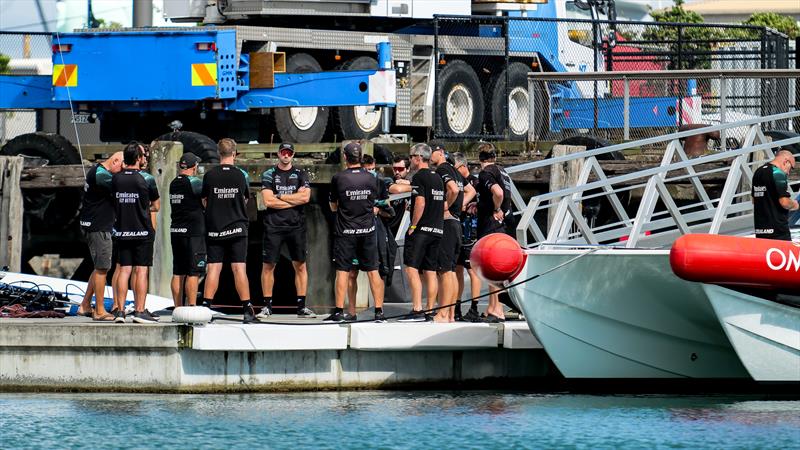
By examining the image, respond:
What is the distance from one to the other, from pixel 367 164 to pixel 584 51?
1050 cm

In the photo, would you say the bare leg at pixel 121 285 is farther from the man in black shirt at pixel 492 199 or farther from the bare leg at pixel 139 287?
the man in black shirt at pixel 492 199

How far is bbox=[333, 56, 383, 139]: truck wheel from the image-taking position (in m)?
21.4

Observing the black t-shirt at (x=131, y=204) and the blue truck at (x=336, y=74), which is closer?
the black t-shirt at (x=131, y=204)

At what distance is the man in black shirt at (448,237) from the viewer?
14.2 m

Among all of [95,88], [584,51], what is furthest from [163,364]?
[584,51]

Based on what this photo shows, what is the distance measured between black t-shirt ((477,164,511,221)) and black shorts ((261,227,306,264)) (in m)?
1.58

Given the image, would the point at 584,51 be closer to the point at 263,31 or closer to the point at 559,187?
the point at 263,31

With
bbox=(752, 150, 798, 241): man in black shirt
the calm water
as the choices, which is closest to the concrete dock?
the calm water

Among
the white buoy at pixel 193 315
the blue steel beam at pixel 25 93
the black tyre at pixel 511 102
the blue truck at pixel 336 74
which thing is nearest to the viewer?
the white buoy at pixel 193 315

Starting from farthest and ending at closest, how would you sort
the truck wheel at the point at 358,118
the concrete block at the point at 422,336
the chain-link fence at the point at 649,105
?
1. the truck wheel at the point at 358,118
2. the chain-link fence at the point at 649,105
3. the concrete block at the point at 422,336

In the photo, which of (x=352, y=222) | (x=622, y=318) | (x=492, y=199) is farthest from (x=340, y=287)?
(x=622, y=318)

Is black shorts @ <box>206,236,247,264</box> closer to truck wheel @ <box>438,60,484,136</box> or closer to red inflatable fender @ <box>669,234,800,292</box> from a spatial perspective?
red inflatable fender @ <box>669,234,800,292</box>

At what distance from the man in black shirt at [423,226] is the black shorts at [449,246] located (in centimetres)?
6

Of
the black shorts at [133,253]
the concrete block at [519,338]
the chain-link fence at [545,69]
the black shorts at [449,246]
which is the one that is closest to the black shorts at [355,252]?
the black shorts at [449,246]
